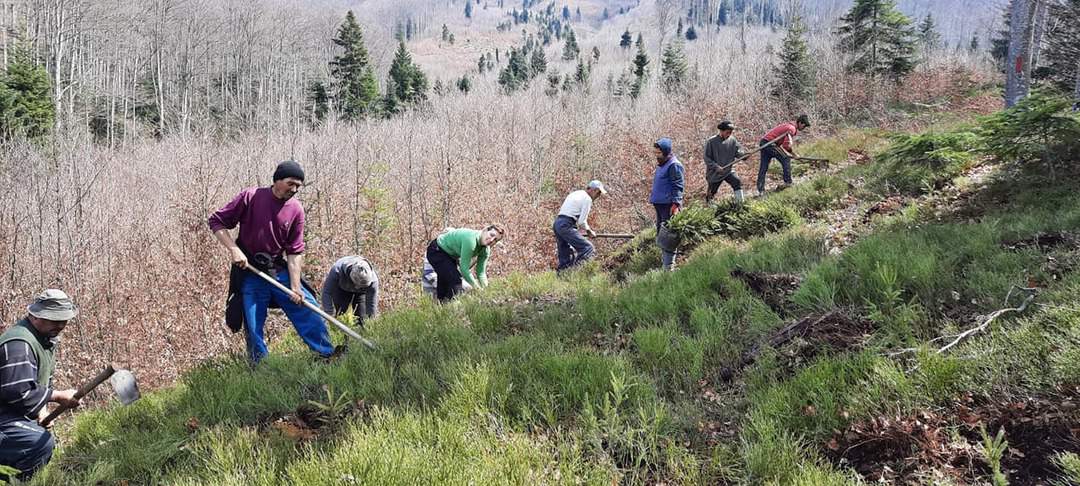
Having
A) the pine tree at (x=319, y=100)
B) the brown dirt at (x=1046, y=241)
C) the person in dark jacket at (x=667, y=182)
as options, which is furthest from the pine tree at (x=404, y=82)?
the brown dirt at (x=1046, y=241)

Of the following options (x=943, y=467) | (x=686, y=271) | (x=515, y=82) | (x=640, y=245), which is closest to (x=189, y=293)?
(x=640, y=245)

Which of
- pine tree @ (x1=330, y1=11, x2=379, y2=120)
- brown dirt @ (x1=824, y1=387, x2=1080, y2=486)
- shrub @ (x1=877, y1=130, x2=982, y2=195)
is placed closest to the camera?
brown dirt @ (x1=824, y1=387, x2=1080, y2=486)

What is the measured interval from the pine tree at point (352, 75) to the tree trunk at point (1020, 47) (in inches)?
1435

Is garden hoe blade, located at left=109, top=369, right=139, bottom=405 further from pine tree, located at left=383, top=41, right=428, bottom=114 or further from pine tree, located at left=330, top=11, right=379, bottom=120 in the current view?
pine tree, located at left=383, top=41, right=428, bottom=114

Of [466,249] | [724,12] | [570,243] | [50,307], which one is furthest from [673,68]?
[724,12]

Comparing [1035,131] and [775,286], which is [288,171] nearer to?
[775,286]

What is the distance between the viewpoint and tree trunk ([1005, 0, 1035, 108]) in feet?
35.4

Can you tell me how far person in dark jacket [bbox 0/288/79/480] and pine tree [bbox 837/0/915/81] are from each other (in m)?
30.2

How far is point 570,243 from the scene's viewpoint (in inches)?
327

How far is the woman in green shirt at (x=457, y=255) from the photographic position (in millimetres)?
6105

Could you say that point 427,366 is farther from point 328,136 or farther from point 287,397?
point 328,136

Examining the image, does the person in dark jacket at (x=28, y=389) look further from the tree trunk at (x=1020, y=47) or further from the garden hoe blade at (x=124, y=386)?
the tree trunk at (x=1020, y=47)

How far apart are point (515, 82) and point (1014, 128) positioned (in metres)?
51.8

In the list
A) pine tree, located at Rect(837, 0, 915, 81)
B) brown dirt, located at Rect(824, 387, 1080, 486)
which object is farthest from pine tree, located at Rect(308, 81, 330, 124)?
brown dirt, located at Rect(824, 387, 1080, 486)
